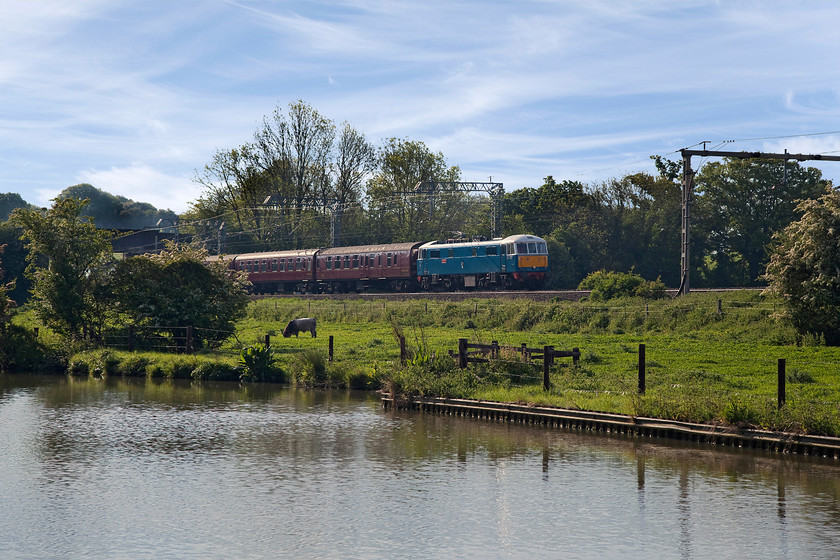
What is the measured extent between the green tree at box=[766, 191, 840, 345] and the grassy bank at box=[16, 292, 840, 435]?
881mm

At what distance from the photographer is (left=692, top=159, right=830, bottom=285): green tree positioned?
216 feet

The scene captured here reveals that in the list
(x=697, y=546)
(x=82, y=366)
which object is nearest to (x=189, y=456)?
(x=697, y=546)

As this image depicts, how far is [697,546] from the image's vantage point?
1134 centimetres

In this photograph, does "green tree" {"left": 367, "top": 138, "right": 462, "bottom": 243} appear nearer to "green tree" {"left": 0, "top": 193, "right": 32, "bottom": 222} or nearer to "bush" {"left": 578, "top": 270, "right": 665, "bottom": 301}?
"bush" {"left": 578, "top": 270, "right": 665, "bottom": 301}

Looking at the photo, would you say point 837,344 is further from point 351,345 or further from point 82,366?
point 82,366

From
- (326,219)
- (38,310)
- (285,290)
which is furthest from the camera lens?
(326,219)

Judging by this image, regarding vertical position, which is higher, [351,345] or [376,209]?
[376,209]

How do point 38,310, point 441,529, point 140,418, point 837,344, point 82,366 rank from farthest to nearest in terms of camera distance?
1. point 38,310
2. point 82,366
3. point 837,344
4. point 140,418
5. point 441,529

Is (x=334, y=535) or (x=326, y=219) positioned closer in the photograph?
(x=334, y=535)

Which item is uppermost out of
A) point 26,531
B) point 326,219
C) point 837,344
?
point 326,219

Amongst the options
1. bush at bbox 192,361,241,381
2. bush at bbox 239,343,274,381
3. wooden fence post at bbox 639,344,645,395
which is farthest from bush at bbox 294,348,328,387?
wooden fence post at bbox 639,344,645,395

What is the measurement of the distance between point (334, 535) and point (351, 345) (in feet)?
79.4

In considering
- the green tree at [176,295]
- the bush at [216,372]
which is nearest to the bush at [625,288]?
the green tree at [176,295]

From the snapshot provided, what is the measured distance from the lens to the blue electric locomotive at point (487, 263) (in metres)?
57.7
